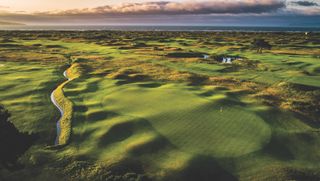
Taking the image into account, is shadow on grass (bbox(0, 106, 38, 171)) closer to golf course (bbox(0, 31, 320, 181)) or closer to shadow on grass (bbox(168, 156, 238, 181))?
golf course (bbox(0, 31, 320, 181))

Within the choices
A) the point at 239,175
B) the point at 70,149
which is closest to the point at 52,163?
the point at 70,149

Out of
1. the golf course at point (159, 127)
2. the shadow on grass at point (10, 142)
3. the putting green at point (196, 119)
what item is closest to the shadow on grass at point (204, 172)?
the golf course at point (159, 127)

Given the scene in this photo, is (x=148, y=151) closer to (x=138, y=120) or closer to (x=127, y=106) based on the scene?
(x=138, y=120)

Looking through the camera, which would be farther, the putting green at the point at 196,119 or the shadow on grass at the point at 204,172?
the putting green at the point at 196,119

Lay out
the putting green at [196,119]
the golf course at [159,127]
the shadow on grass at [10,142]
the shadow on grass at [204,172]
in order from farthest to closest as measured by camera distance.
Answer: the putting green at [196,119] → the golf course at [159,127] → the shadow on grass at [204,172] → the shadow on grass at [10,142]

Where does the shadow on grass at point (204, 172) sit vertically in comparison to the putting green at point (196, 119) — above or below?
below

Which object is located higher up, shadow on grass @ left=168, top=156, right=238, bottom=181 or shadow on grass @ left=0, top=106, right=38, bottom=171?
shadow on grass @ left=0, top=106, right=38, bottom=171

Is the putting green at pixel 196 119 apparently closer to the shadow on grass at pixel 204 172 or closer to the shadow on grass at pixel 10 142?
the shadow on grass at pixel 204 172

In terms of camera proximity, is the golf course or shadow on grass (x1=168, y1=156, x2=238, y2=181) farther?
the golf course

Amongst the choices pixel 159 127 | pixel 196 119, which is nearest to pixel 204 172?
pixel 159 127

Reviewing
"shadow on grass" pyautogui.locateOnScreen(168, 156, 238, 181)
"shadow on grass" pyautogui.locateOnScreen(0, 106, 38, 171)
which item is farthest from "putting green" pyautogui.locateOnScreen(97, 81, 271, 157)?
"shadow on grass" pyautogui.locateOnScreen(0, 106, 38, 171)

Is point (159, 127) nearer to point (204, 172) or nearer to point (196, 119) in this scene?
point (196, 119)
